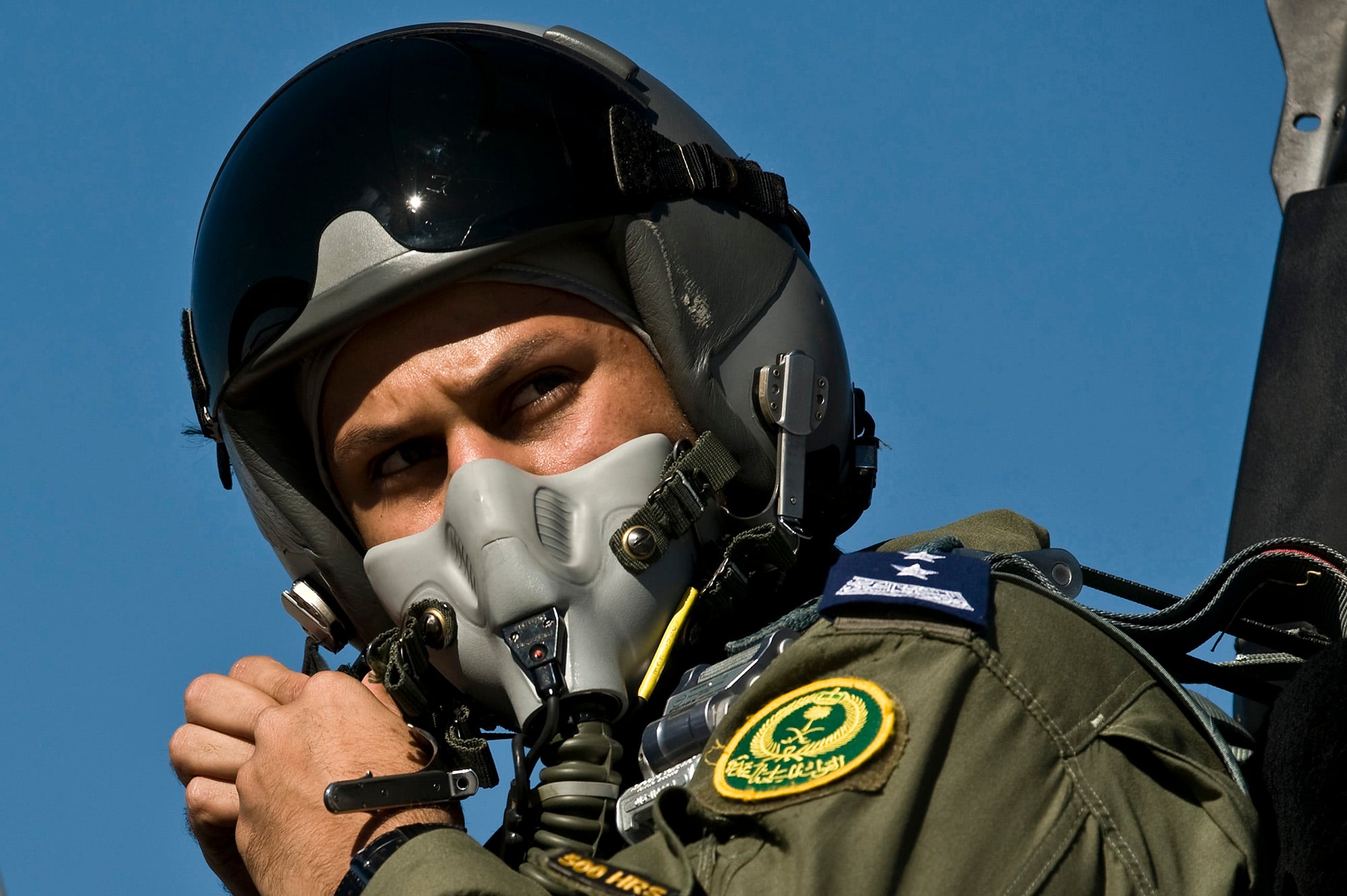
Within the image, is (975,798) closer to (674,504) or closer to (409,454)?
(674,504)

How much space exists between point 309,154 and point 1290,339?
6.18ft

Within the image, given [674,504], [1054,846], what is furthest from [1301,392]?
[1054,846]

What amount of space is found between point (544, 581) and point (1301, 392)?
1.43 m

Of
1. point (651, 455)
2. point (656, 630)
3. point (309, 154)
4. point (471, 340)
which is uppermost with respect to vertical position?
point (309, 154)

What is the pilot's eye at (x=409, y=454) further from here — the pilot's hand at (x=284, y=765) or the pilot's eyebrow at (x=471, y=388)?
the pilot's hand at (x=284, y=765)

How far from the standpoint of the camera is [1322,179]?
9.56 ft

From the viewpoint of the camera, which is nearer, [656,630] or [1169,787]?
[1169,787]

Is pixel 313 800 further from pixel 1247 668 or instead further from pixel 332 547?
pixel 1247 668

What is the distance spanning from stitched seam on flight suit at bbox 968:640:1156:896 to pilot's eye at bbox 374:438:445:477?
1273mm

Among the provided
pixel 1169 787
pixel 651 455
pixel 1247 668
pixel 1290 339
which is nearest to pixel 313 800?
pixel 651 455

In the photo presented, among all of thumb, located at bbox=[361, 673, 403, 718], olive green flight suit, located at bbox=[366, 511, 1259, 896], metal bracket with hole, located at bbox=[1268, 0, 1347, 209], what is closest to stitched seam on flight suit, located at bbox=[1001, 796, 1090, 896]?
olive green flight suit, located at bbox=[366, 511, 1259, 896]

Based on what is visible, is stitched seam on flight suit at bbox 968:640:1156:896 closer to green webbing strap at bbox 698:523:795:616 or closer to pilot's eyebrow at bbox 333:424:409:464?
green webbing strap at bbox 698:523:795:616

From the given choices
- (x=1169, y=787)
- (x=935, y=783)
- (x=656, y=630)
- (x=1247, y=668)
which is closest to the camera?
(x=935, y=783)

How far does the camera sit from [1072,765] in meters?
1.76
